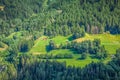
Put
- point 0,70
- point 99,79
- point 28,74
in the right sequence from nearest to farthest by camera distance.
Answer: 1. point 99,79
2. point 28,74
3. point 0,70

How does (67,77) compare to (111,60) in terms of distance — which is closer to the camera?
(67,77)

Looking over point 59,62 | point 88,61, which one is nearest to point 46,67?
point 59,62

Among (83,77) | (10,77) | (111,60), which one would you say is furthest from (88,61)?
(10,77)

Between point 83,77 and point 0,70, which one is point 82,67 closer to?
point 83,77

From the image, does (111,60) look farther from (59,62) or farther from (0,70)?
(0,70)

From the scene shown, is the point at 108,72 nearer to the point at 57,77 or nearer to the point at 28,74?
the point at 57,77

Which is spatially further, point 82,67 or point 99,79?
point 82,67

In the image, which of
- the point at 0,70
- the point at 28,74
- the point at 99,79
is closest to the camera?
the point at 99,79
